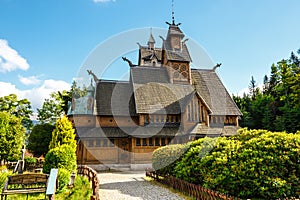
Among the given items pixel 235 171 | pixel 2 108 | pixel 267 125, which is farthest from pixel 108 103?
pixel 267 125

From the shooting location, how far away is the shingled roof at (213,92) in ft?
83.8

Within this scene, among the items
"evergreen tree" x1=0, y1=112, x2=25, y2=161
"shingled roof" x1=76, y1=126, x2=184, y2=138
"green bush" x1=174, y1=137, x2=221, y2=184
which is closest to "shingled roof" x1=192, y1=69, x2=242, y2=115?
"shingled roof" x1=76, y1=126, x2=184, y2=138

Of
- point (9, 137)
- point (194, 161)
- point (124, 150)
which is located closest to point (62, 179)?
point (194, 161)

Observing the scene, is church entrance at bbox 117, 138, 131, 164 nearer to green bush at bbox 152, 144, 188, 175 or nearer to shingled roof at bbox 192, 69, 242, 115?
green bush at bbox 152, 144, 188, 175

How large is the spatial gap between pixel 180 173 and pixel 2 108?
1383 inches

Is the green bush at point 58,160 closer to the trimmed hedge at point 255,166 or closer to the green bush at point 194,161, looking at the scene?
the green bush at point 194,161

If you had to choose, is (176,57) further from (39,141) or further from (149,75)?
(39,141)

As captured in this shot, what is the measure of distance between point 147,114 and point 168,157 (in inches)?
409

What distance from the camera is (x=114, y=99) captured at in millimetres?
24766

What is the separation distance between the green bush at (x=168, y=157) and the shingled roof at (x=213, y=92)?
40.6 ft

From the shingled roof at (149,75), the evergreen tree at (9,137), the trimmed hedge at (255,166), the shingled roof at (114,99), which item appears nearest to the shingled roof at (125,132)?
the shingled roof at (114,99)

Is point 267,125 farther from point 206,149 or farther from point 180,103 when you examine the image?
point 206,149

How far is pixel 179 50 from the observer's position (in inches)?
1113

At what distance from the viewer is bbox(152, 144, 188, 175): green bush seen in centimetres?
1181
